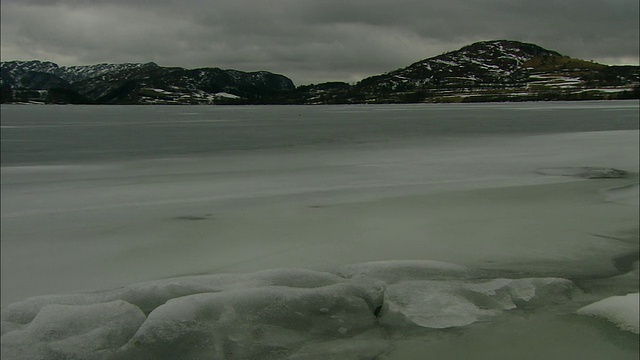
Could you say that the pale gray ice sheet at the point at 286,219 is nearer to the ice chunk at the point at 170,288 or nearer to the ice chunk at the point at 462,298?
the ice chunk at the point at 170,288

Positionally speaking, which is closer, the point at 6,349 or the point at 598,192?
the point at 6,349

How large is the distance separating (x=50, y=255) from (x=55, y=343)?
2148mm

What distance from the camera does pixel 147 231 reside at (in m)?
6.66

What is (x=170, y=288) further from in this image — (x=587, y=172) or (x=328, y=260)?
(x=587, y=172)

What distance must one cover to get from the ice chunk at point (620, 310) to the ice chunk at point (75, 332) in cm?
345

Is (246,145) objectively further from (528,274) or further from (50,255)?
(528,274)

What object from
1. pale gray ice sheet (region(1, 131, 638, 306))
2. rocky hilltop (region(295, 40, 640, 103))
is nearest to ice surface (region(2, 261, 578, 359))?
pale gray ice sheet (region(1, 131, 638, 306))

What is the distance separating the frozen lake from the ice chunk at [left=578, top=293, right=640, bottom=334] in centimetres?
2

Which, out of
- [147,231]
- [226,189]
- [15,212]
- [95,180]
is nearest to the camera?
[147,231]

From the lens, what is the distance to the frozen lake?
389 cm

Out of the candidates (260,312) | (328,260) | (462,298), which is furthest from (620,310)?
(260,312)

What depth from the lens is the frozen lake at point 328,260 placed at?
12.8 ft

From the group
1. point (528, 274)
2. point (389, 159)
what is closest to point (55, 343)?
point (528, 274)

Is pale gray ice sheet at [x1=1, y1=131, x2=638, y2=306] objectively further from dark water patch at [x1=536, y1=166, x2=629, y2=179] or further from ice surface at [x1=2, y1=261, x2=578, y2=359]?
ice surface at [x1=2, y1=261, x2=578, y2=359]
